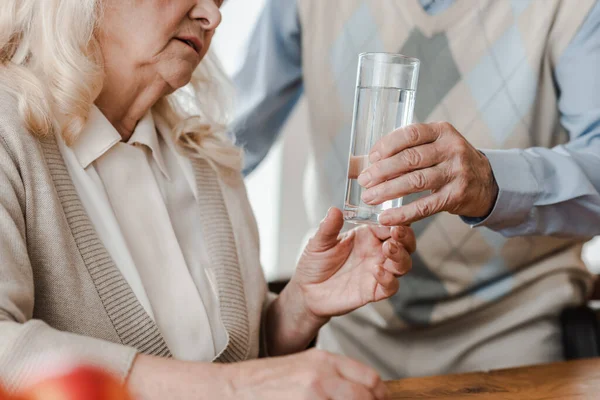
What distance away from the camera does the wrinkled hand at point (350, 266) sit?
1258mm

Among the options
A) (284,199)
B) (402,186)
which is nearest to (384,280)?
(402,186)

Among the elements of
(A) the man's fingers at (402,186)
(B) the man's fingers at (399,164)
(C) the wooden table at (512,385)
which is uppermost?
(B) the man's fingers at (399,164)

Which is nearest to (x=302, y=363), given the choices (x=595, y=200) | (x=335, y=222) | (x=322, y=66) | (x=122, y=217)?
(x=335, y=222)

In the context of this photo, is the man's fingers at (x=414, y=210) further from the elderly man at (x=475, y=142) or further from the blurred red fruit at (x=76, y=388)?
the blurred red fruit at (x=76, y=388)

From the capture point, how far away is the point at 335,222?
1229 millimetres

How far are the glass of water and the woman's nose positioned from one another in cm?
38

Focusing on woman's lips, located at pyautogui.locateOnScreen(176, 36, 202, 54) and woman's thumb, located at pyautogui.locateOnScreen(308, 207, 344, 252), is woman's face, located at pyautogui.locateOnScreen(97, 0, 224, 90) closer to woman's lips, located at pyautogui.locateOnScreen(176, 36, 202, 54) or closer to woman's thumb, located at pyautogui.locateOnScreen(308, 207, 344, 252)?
woman's lips, located at pyautogui.locateOnScreen(176, 36, 202, 54)

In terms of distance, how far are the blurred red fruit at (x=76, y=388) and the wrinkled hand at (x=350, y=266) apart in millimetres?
846

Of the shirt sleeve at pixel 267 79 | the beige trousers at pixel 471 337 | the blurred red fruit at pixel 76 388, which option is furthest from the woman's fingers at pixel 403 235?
the blurred red fruit at pixel 76 388

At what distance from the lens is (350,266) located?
1337 millimetres

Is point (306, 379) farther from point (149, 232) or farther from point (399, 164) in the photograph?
point (149, 232)

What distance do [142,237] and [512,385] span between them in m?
0.76

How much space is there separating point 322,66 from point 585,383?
1077 mm

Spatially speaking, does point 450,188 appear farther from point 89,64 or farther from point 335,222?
point 89,64
